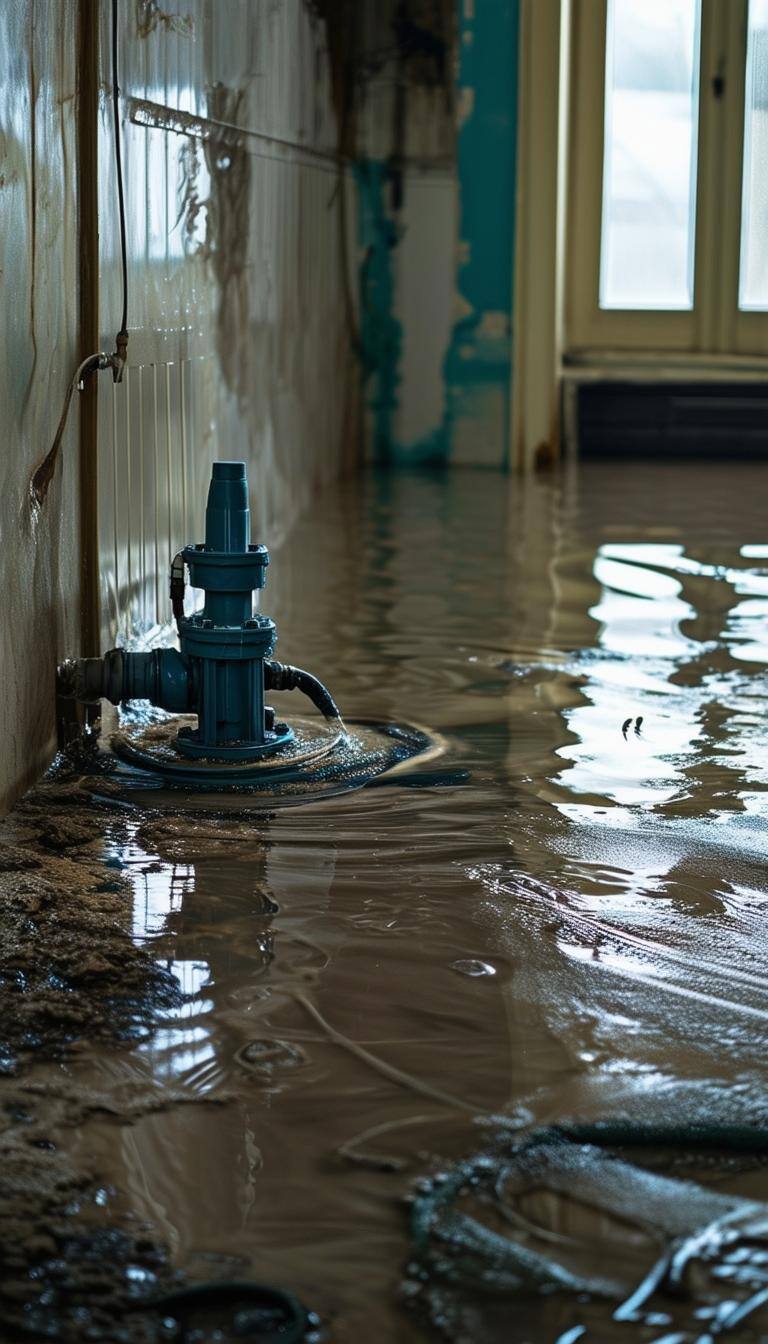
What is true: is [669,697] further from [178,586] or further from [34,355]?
[34,355]

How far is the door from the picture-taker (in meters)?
7.05

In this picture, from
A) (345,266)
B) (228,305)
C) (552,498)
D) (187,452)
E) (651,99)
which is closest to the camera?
(187,452)

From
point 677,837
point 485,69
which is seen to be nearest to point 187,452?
point 677,837

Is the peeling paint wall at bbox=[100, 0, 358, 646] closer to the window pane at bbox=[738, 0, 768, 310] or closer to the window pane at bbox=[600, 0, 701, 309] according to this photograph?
the window pane at bbox=[600, 0, 701, 309]

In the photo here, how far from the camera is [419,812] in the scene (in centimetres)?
220

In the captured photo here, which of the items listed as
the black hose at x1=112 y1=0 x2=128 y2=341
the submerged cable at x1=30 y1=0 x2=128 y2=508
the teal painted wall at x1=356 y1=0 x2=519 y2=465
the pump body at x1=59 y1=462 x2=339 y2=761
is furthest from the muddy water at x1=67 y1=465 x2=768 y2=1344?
the teal painted wall at x1=356 y1=0 x2=519 y2=465

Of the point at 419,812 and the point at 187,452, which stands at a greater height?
the point at 187,452

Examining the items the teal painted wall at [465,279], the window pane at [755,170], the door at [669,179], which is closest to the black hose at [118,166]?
the teal painted wall at [465,279]

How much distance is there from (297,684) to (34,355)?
67 centimetres

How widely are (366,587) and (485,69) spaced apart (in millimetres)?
3304

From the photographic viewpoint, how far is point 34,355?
2.20 m

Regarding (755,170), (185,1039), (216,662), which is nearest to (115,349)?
(216,662)

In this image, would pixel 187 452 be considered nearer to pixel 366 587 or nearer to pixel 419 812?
pixel 366 587

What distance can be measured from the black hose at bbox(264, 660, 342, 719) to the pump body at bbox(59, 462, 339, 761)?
0.11 metres
